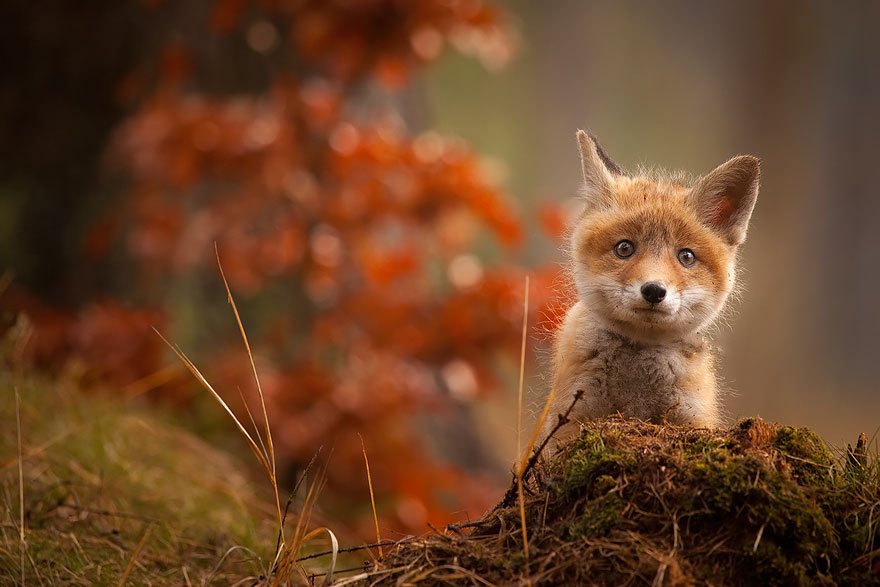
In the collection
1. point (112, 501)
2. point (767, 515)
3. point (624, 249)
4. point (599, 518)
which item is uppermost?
point (624, 249)

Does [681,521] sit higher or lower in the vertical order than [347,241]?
lower

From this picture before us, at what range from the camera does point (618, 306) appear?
2.09 m

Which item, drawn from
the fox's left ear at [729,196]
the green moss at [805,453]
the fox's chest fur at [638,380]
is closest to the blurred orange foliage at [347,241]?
the fox's left ear at [729,196]

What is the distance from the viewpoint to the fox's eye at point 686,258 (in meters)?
2.19

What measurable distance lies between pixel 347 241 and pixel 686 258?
10.6 feet

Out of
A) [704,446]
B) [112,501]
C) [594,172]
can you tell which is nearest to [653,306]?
[704,446]

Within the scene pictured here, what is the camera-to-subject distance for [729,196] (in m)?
2.29

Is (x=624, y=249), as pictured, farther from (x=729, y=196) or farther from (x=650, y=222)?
(x=729, y=196)

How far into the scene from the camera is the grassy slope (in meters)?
2.27

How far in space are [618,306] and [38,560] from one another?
174 cm

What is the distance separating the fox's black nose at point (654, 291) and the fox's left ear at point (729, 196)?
377 millimetres

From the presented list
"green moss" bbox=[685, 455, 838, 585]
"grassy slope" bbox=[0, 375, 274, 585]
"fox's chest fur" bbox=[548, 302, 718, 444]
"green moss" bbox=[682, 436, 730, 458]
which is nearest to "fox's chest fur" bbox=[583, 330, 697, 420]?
"fox's chest fur" bbox=[548, 302, 718, 444]

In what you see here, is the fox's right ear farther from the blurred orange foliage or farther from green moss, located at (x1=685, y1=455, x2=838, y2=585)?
the blurred orange foliage

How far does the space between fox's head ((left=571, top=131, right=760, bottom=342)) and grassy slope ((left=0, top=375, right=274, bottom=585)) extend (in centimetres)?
123
